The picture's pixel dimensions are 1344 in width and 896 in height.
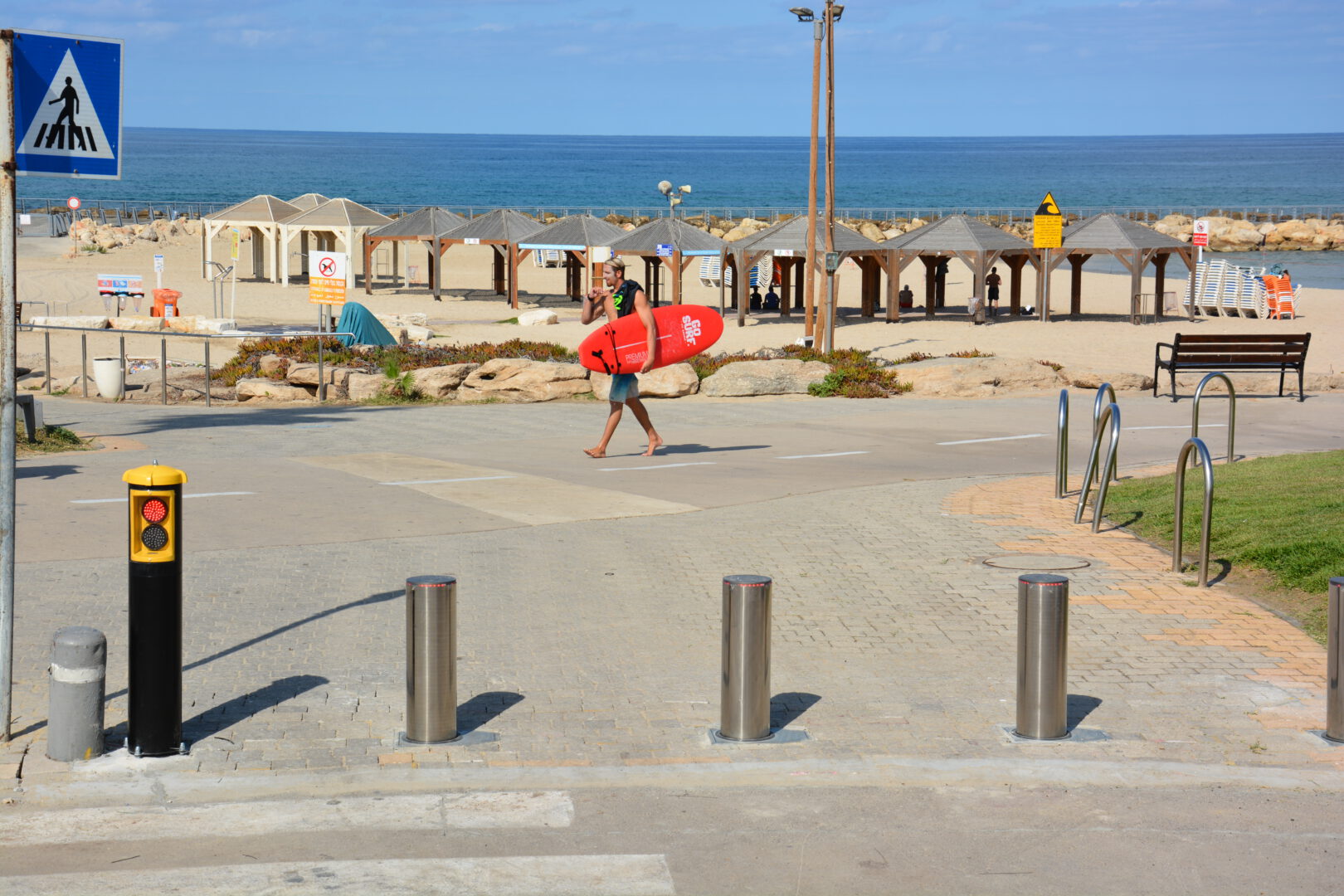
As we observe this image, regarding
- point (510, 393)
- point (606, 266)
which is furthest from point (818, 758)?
point (510, 393)

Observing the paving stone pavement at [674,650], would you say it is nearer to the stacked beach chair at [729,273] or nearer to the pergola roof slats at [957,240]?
the pergola roof slats at [957,240]

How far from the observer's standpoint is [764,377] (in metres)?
19.1

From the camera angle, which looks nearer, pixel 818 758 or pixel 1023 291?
pixel 818 758

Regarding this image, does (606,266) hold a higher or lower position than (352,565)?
higher

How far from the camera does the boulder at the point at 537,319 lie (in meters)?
33.8

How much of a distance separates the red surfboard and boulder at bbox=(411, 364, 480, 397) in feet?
16.4

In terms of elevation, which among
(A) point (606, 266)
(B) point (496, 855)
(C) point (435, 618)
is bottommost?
(B) point (496, 855)

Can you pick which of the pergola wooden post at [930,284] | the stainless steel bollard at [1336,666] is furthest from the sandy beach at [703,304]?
the stainless steel bollard at [1336,666]

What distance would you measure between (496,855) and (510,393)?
46.3 feet

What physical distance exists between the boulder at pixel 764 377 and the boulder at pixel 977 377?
1.26 m

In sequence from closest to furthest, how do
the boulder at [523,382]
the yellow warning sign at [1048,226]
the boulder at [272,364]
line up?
the boulder at [523,382], the boulder at [272,364], the yellow warning sign at [1048,226]

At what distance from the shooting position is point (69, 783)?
Result: 16.8ft

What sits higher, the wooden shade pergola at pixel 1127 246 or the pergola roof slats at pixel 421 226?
the pergola roof slats at pixel 421 226

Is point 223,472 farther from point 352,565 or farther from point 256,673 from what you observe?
point 256,673
